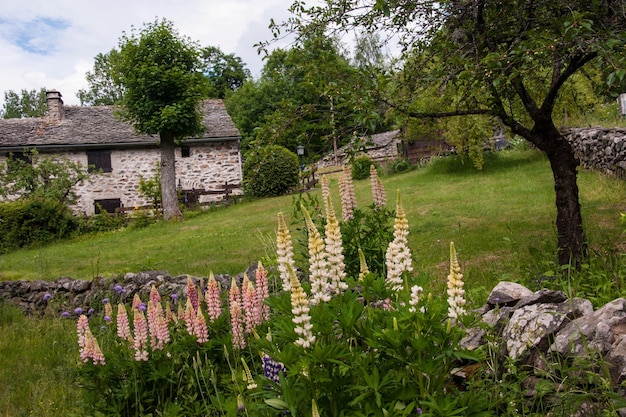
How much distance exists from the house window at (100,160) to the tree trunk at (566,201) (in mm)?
24592

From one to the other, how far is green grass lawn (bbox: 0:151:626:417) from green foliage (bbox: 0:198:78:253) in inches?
44.1

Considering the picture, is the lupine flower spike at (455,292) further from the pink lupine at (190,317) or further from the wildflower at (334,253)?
the pink lupine at (190,317)

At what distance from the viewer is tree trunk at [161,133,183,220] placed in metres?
21.3

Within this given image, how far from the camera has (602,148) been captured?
14.3 m

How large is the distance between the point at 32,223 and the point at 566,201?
734 inches

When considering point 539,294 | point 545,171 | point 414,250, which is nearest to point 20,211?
point 414,250

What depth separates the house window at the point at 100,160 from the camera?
26.5m

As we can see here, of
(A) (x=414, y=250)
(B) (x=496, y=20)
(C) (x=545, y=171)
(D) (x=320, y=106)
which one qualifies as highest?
(B) (x=496, y=20)

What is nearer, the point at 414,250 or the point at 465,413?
the point at 465,413

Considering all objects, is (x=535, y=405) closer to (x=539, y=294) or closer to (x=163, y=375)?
(x=539, y=294)

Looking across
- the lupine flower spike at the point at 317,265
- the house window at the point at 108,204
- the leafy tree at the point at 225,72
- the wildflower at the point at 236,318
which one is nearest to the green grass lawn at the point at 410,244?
the lupine flower spike at the point at 317,265

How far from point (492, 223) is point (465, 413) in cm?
846

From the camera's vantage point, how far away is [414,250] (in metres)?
8.65

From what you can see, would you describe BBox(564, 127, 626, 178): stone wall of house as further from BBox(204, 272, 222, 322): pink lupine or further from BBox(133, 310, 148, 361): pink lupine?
BBox(133, 310, 148, 361): pink lupine
